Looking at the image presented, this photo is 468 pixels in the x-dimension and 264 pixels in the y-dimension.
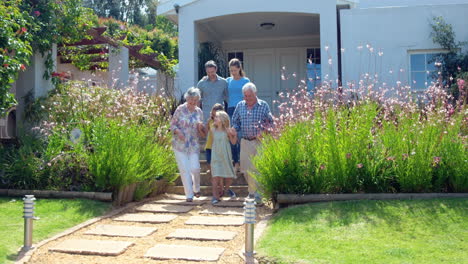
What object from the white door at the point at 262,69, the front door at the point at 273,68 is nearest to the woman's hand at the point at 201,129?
the front door at the point at 273,68

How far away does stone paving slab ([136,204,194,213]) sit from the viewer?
6348mm

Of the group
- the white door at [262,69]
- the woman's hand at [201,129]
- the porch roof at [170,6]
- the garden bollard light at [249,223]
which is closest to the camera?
the garden bollard light at [249,223]

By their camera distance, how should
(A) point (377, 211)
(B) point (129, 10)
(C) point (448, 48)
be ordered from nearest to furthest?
(A) point (377, 211) < (C) point (448, 48) < (B) point (129, 10)

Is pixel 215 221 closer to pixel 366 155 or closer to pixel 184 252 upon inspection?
pixel 184 252

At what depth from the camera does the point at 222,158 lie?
6.85m

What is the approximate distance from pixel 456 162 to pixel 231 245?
2.73 meters

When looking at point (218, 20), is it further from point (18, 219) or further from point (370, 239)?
point (370, 239)

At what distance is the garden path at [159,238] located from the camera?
4.43m

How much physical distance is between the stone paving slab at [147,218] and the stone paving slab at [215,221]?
0.28 metres

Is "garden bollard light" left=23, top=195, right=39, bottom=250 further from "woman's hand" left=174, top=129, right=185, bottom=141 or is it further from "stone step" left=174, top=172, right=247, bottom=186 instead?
"stone step" left=174, top=172, right=247, bottom=186

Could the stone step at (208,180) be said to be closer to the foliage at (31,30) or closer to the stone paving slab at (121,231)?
the stone paving slab at (121,231)

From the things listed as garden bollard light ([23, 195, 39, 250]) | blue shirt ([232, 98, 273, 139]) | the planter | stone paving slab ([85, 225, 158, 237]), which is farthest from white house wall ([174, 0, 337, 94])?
garden bollard light ([23, 195, 39, 250])

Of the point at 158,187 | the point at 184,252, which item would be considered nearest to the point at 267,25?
the point at 158,187

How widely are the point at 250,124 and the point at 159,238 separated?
219cm
